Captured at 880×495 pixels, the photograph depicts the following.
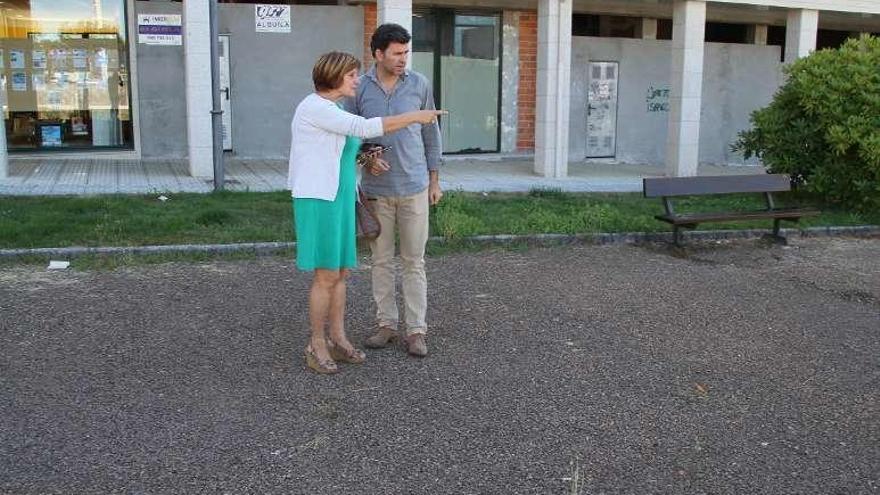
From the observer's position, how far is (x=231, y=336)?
19.0 feet

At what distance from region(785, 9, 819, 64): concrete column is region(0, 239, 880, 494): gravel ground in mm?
8698

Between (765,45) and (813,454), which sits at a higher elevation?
(765,45)

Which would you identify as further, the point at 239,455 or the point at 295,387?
the point at 295,387

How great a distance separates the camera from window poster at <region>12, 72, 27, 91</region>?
45.8 ft

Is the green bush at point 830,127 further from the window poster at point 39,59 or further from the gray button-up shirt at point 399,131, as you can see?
the window poster at point 39,59

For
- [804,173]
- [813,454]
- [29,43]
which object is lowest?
[813,454]

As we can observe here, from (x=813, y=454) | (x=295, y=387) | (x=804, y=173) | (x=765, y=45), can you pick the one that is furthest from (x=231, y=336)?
(x=765, y=45)

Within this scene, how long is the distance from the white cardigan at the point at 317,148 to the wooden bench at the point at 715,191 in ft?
16.3

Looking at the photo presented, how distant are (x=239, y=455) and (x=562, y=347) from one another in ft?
7.91

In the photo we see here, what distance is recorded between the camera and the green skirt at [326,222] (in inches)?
191

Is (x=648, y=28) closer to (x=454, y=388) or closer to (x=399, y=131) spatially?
(x=399, y=131)

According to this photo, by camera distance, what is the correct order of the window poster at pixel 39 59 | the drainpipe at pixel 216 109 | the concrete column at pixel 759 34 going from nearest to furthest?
the drainpipe at pixel 216 109, the window poster at pixel 39 59, the concrete column at pixel 759 34

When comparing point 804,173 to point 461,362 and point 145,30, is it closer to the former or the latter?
point 461,362

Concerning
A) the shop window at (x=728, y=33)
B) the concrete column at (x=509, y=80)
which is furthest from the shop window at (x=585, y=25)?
the shop window at (x=728, y=33)
